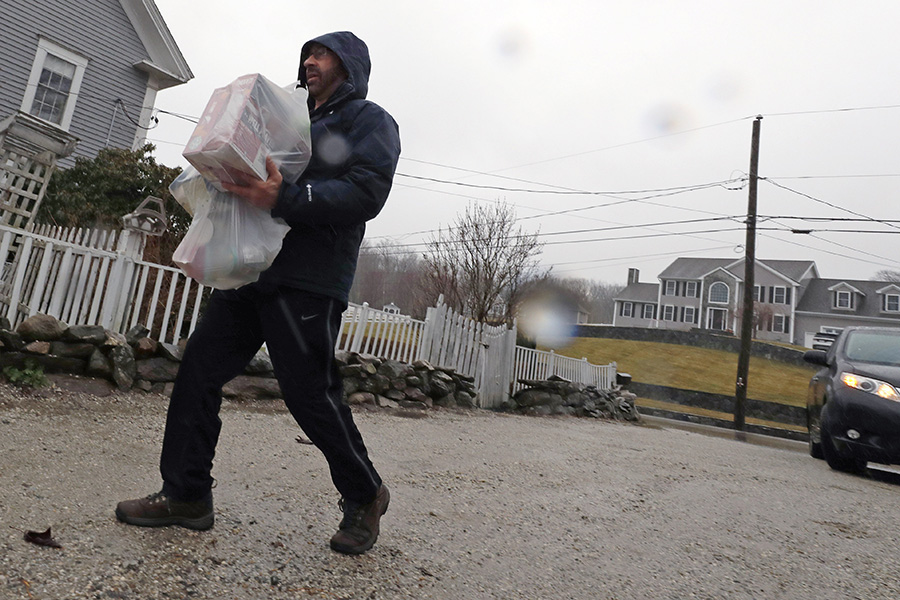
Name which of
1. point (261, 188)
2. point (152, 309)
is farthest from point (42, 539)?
point (152, 309)

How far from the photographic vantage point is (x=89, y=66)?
12805 millimetres

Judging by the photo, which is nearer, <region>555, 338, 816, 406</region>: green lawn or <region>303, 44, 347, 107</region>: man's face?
<region>303, 44, 347, 107</region>: man's face

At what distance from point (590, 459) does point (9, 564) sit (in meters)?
4.29

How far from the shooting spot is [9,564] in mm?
1612

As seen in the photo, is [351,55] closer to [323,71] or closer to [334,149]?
[323,71]

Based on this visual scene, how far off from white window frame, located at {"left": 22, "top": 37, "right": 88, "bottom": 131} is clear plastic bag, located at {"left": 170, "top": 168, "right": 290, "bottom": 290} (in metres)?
12.6

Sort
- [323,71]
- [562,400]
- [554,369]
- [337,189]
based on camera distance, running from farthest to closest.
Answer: [554,369], [562,400], [323,71], [337,189]

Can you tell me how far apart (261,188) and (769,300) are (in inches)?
2230

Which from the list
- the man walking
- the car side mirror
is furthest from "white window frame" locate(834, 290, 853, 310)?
the man walking

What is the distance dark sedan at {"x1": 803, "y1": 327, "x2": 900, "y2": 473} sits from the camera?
5.29 meters

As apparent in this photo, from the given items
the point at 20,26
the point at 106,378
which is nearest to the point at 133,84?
the point at 20,26

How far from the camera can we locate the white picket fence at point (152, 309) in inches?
195

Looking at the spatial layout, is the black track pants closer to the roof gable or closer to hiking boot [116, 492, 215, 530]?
hiking boot [116, 492, 215, 530]

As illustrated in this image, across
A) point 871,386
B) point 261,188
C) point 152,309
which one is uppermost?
point 261,188
